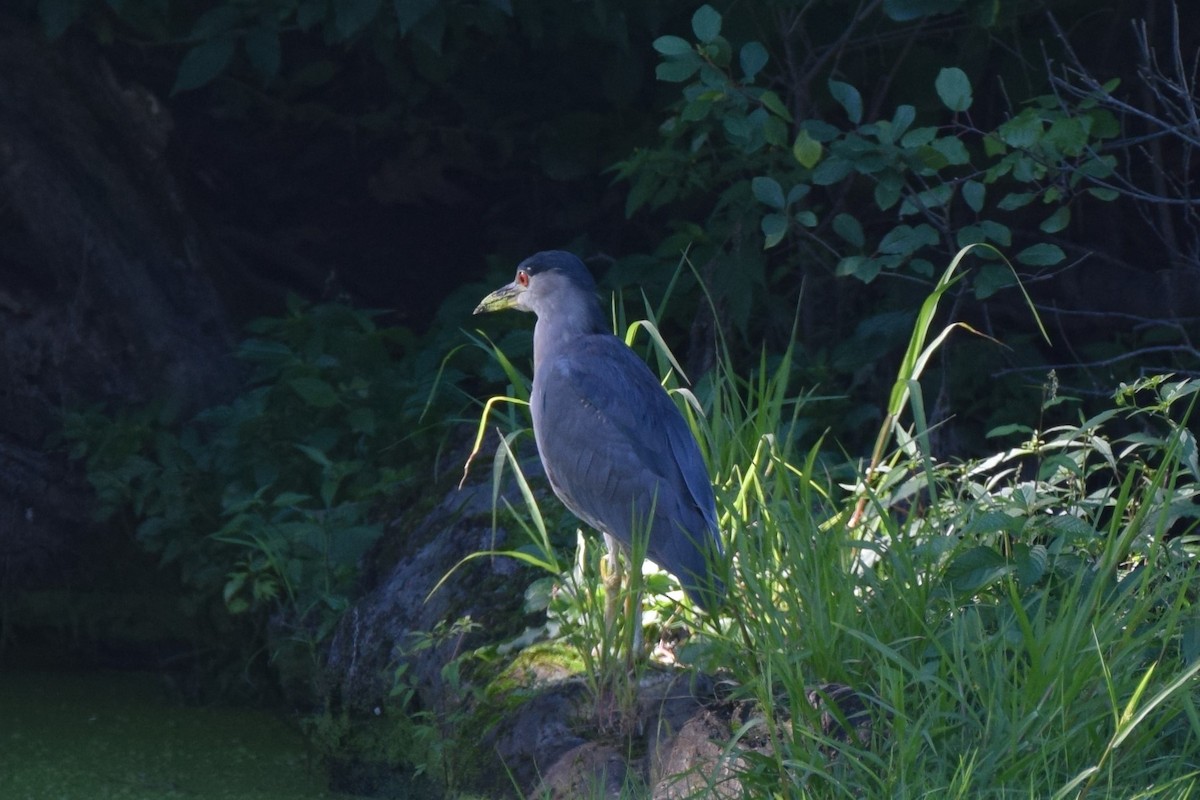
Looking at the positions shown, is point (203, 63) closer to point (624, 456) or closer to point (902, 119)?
point (624, 456)

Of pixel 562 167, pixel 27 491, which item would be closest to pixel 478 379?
pixel 562 167

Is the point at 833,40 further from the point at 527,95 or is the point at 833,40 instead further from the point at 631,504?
the point at 631,504

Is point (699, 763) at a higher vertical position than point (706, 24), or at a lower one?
lower

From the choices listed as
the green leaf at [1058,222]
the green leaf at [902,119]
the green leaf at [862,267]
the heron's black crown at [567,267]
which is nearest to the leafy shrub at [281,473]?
the heron's black crown at [567,267]

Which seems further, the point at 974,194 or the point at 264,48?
the point at 264,48

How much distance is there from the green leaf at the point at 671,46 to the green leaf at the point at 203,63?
1506 mm

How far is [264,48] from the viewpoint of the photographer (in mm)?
4316

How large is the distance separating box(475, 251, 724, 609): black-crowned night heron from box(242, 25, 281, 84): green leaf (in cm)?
152

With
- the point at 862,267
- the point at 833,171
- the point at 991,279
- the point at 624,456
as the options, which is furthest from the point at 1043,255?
the point at 624,456

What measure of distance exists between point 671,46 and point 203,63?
1586mm

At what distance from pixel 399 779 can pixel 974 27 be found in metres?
2.80

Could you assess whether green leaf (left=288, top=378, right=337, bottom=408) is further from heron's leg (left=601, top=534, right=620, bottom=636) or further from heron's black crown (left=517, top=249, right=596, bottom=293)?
heron's leg (left=601, top=534, right=620, bottom=636)

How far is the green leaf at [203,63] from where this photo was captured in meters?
4.31

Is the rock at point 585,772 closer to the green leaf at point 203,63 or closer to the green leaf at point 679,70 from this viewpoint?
the green leaf at point 679,70
